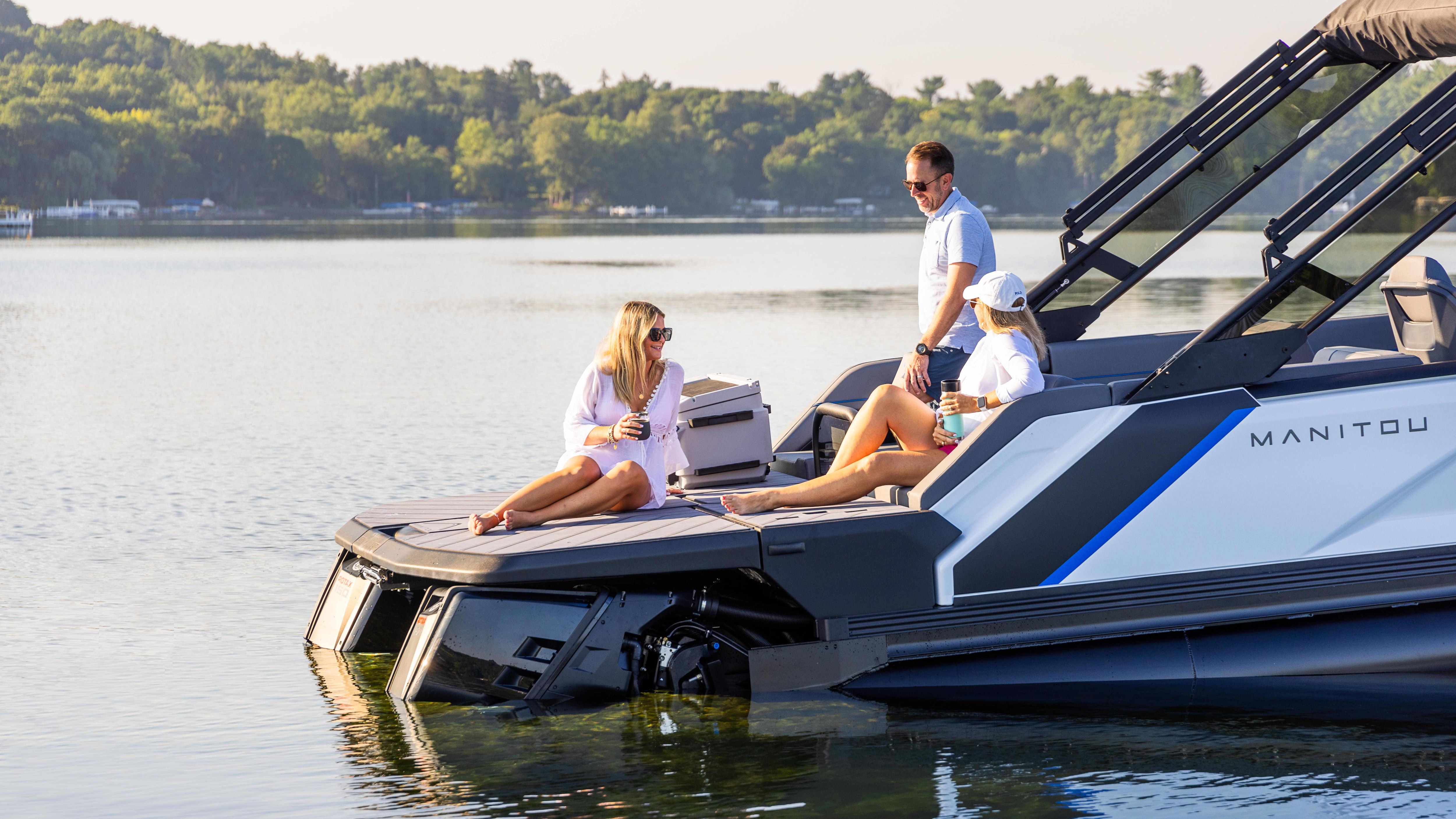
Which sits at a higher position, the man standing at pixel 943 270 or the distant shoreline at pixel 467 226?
the distant shoreline at pixel 467 226

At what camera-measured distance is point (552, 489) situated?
205 inches

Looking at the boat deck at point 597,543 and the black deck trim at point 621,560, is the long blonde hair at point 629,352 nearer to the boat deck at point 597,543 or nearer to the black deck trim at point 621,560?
the boat deck at point 597,543

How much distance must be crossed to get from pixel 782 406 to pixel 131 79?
181 metres

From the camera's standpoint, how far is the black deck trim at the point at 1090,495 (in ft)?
16.1

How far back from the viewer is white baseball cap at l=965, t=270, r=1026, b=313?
513 centimetres

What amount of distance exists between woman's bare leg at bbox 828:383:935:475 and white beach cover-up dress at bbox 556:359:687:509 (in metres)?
0.58

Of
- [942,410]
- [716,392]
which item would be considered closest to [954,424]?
[942,410]

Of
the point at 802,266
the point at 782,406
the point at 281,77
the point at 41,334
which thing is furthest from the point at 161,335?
the point at 281,77

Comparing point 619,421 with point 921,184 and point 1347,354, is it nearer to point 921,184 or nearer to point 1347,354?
point 921,184

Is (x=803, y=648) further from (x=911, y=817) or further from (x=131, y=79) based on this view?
(x=131, y=79)

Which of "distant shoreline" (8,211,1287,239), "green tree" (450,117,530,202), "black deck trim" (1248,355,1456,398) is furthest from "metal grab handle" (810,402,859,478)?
"green tree" (450,117,530,202)

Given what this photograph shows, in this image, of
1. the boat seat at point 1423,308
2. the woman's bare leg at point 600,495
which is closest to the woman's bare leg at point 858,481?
the woman's bare leg at point 600,495

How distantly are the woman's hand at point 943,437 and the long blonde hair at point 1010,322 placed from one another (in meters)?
0.35

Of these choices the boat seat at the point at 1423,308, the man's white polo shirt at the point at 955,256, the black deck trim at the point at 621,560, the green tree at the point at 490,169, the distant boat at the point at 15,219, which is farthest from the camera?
the green tree at the point at 490,169
